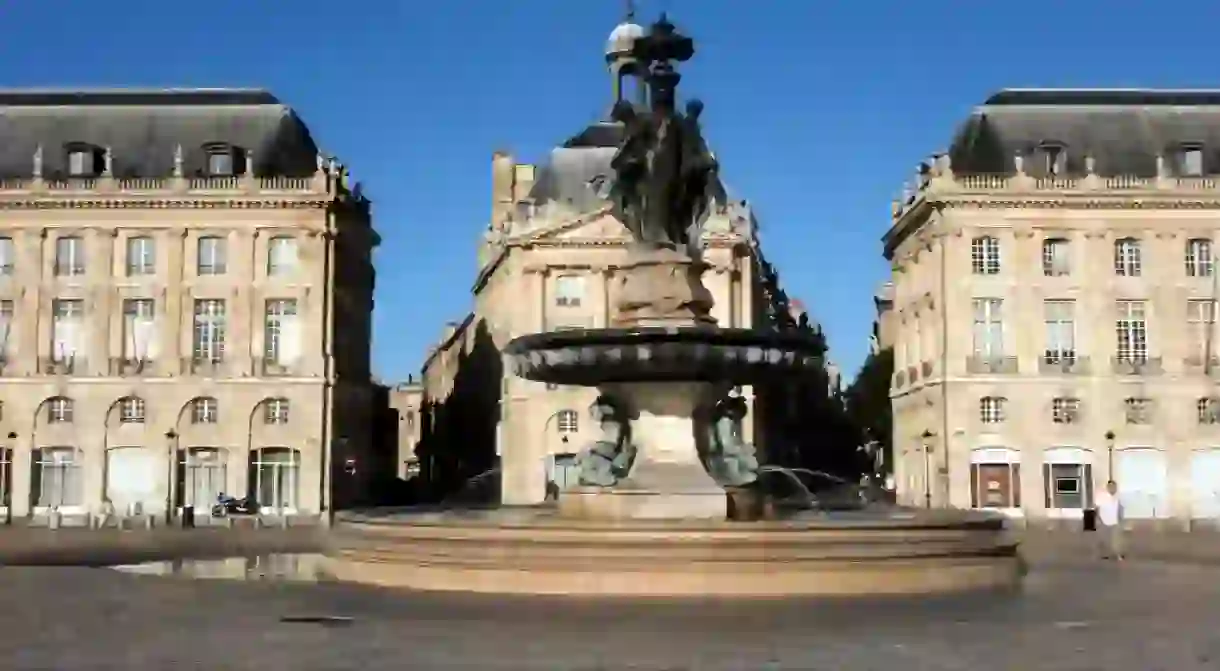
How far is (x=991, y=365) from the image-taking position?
232ft

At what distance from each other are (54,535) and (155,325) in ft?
86.9

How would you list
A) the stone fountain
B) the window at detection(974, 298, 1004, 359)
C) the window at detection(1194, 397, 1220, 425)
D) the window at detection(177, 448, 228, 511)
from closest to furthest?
the stone fountain
the window at detection(177, 448, 228, 511)
the window at detection(1194, 397, 1220, 425)
the window at detection(974, 298, 1004, 359)

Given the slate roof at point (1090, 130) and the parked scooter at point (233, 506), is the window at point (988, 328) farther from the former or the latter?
the parked scooter at point (233, 506)

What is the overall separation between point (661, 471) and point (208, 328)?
2053 inches

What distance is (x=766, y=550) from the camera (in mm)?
16812

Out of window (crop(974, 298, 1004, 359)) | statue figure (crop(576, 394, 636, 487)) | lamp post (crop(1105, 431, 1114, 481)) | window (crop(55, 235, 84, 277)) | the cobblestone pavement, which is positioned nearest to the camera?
the cobblestone pavement

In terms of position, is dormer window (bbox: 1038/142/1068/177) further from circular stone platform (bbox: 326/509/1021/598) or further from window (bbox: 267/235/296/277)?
circular stone platform (bbox: 326/509/1021/598)

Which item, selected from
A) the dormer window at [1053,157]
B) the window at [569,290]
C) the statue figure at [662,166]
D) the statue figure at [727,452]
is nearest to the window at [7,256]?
the window at [569,290]

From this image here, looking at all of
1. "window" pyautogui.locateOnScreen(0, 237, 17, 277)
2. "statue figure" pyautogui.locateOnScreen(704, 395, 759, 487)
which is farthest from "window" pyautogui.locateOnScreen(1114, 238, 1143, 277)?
"statue figure" pyautogui.locateOnScreen(704, 395, 759, 487)

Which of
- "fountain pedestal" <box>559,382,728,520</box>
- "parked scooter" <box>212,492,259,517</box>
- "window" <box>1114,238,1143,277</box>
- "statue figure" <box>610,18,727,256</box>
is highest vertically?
"window" <box>1114,238,1143,277</box>

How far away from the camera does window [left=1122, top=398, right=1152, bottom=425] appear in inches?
2766

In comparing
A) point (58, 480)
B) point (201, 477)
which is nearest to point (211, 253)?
point (201, 477)

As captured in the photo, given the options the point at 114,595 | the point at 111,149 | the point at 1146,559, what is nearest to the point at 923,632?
the point at 114,595

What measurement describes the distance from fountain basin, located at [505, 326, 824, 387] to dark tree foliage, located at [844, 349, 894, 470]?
69825 millimetres
